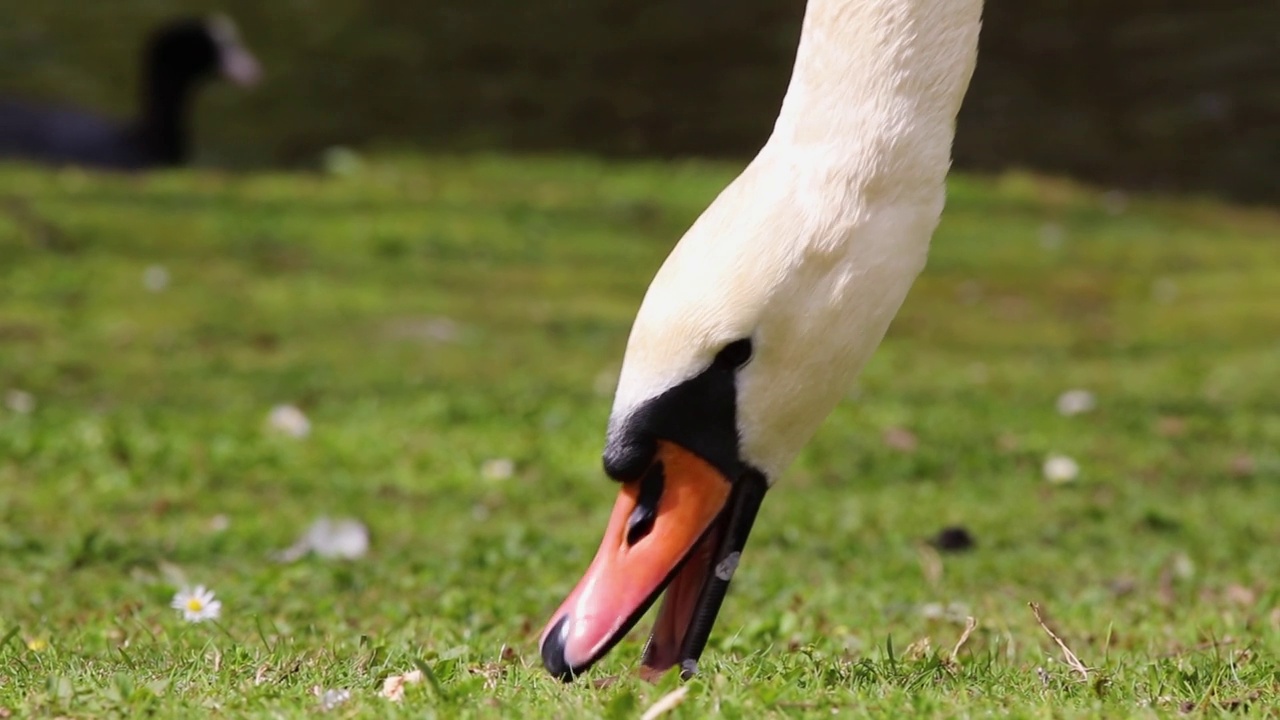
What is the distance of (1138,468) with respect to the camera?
22.3ft

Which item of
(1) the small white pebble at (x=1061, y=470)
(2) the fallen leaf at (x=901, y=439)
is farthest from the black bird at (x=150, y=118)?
(1) the small white pebble at (x=1061, y=470)

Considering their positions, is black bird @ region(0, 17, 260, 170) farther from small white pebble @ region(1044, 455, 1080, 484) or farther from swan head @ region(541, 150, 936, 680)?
swan head @ region(541, 150, 936, 680)

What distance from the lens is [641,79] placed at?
661 inches

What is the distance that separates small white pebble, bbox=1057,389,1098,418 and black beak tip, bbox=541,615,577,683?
5.22 metres

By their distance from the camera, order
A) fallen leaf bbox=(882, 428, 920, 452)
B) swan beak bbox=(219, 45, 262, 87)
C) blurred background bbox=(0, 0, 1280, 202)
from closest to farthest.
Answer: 1. fallen leaf bbox=(882, 428, 920, 452)
2. swan beak bbox=(219, 45, 262, 87)
3. blurred background bbox=(0, 0, 1280, 202)

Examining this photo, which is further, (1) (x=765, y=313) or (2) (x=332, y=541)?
(2) (x=332, y=541)

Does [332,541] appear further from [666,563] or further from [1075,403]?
[1075,403]

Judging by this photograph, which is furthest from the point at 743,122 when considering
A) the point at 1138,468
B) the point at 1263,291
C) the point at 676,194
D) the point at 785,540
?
the point at 785,540

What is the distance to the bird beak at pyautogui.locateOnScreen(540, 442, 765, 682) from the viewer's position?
9.18ft

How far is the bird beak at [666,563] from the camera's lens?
2.80 meters

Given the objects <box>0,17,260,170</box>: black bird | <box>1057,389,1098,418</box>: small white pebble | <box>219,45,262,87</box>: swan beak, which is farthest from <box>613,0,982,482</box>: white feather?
<box>219,45,262,87</box>: swan beak

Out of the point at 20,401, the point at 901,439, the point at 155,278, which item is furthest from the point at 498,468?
the point at 155,278

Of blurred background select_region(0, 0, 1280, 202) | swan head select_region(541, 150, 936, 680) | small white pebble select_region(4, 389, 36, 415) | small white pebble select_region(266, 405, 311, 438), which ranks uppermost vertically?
swan head select_region(541, 150, 936, 680)

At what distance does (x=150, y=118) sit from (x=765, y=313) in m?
11.4
